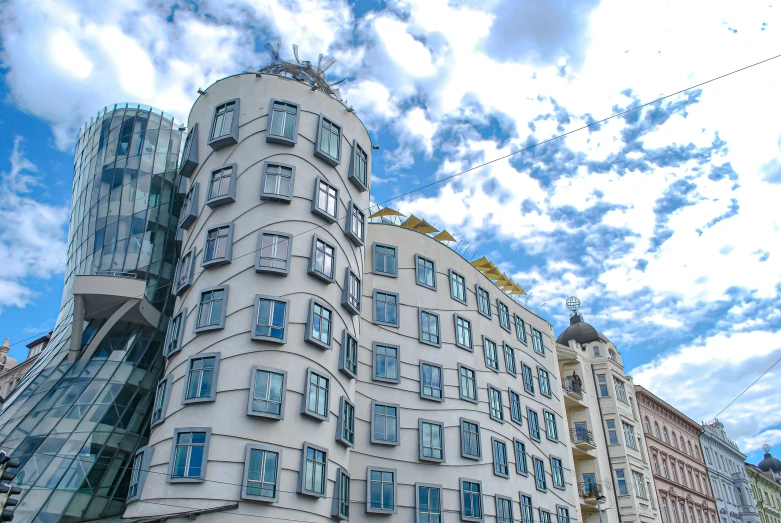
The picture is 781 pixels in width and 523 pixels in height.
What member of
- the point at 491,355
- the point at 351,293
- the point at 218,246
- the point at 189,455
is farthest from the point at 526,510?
Result: the point at 218,246

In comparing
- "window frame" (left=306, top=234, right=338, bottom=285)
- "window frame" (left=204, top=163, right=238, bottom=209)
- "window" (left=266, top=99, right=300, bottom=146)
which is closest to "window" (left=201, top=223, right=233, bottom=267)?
"window frame" (left=204, top=163, right=238, bottom=209)

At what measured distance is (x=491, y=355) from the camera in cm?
4012

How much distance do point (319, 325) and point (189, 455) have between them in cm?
732

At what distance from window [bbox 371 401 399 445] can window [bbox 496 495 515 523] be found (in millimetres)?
7175

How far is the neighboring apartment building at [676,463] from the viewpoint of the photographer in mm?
56031

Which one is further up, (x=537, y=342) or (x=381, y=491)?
(x=537, y=342)

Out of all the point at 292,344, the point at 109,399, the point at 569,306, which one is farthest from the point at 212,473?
the point at 569,306

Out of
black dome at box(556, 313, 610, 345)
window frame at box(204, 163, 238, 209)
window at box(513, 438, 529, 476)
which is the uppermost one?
black dome at box(556, 313, 610, 345)

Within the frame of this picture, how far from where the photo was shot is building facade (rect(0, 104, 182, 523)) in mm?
28719

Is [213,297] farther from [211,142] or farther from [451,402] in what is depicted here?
[451,402]

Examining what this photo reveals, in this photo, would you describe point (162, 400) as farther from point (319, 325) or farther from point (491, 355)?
point (491, 355)

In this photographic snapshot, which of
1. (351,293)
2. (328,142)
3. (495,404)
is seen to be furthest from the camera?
(495,404)

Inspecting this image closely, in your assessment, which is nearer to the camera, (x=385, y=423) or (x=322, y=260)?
(x=322, y=260)

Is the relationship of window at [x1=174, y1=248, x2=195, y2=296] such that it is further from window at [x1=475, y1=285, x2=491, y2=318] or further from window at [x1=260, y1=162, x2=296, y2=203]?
window at [x1=475, y1=285, x2=491, y2=318]
